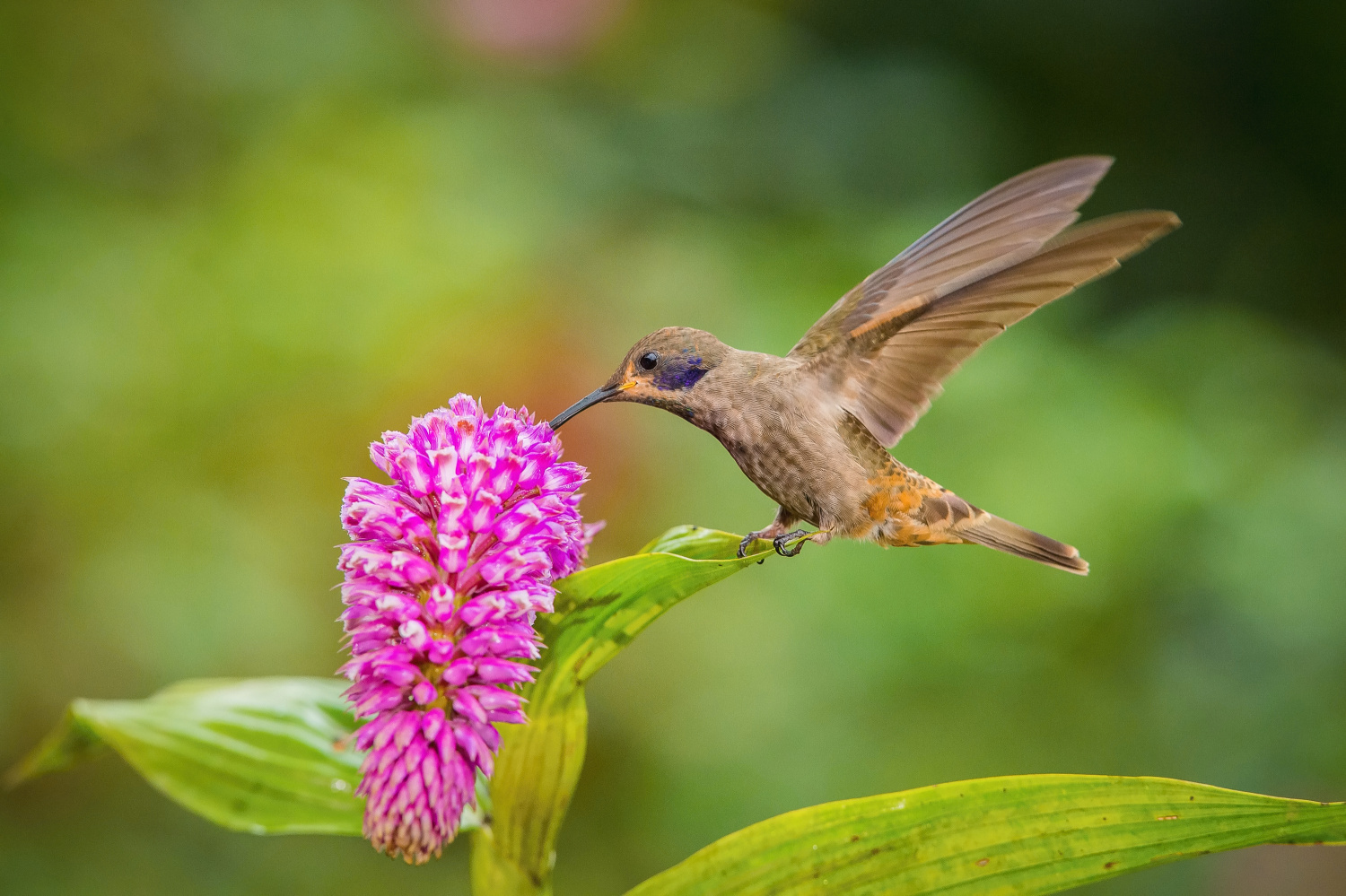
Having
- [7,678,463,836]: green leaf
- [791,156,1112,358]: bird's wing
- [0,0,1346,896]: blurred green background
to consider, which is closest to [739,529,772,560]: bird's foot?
[791,156,1112,358]: bird's wing

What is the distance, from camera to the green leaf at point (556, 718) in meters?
1.13

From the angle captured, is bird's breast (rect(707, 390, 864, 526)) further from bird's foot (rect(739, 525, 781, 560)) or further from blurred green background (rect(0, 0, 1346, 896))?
blurred green background (rect(0, 0, 1346, 896))

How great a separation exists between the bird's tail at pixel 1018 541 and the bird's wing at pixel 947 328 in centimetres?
23

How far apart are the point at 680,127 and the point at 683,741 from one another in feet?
7.91

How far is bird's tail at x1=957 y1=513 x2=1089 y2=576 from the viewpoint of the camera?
1.60m

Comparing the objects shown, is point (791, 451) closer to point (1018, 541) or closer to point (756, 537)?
point (756, 537)

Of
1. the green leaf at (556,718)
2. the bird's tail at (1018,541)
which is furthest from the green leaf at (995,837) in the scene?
the bird's tail at (1018,541)

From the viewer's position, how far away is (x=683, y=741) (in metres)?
2.79

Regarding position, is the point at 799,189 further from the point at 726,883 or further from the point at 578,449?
the point at 726,883

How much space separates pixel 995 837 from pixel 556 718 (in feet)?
1.73

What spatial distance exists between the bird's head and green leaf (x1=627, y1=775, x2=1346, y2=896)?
65cm

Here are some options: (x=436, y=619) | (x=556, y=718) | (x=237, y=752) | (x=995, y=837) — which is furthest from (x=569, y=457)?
(x=995, y=837)

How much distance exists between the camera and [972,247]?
4.96 ft

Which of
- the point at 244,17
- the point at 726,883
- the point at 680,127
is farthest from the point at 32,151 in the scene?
the point at 726,883
